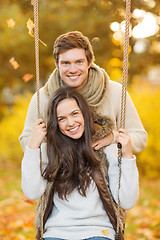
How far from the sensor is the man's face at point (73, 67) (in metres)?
2.38

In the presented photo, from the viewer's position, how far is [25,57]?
340 inches

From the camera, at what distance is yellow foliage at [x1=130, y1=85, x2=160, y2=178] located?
6281 mm

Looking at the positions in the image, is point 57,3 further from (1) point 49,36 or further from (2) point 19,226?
(2) point 19,226

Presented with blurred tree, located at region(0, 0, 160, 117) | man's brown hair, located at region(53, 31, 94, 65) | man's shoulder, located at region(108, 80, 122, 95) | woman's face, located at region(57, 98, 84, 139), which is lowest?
woman's face, located at region(57, 98, 84, 139)

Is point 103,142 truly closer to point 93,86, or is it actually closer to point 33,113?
point 93,86

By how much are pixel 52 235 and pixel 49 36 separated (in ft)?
18.5

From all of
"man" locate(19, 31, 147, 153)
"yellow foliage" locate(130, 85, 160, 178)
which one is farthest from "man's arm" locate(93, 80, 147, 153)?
"yellow foliage" locate(130, 85, 160, 178)

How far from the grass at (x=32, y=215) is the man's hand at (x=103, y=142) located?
2016 millimetres

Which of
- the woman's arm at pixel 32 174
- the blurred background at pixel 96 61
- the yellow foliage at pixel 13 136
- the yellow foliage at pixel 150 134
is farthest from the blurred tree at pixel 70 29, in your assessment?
the woman's arm at pixel 32 174

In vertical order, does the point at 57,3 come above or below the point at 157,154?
above

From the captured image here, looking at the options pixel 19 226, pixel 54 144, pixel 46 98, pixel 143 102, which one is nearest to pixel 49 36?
pixel 143 102

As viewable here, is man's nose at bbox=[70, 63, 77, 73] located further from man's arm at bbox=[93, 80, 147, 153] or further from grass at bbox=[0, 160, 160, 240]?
grass at bbox=[0, 160, 160, 240]

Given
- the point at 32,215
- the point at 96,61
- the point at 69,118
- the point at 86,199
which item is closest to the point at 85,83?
the point at 69,118

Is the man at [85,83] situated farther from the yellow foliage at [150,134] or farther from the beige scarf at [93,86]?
the yellow foliage at [150,134]
